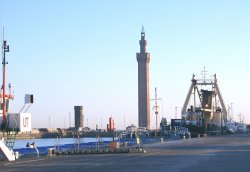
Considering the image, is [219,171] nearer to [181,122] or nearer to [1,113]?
[1,113]

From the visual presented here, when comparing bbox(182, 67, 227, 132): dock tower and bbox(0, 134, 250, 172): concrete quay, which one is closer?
bbox(0, 134, 250, 172): concrete quay

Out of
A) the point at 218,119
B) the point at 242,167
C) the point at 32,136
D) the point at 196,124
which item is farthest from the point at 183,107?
the point at 242,167

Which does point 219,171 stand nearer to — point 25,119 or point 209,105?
point 25,119

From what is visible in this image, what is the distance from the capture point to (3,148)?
3544 cm

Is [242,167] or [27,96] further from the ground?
[27,96]

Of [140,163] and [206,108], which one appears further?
[206,108]

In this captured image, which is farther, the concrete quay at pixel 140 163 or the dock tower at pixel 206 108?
the dock tower at pixel 206 108

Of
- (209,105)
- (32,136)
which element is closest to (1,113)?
(209,105)

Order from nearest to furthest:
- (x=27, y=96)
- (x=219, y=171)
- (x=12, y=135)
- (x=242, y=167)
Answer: (x=219, y=171), (x=242, y=167), (x=27, y=96), (x=12, y=135)

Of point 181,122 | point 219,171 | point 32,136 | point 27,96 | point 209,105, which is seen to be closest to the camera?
point 219,171

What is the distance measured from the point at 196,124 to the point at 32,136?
78871mm

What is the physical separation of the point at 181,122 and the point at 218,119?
84.7 feet

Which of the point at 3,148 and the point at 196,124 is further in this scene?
the point at 196,124

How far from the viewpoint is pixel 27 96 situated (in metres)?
34.4
